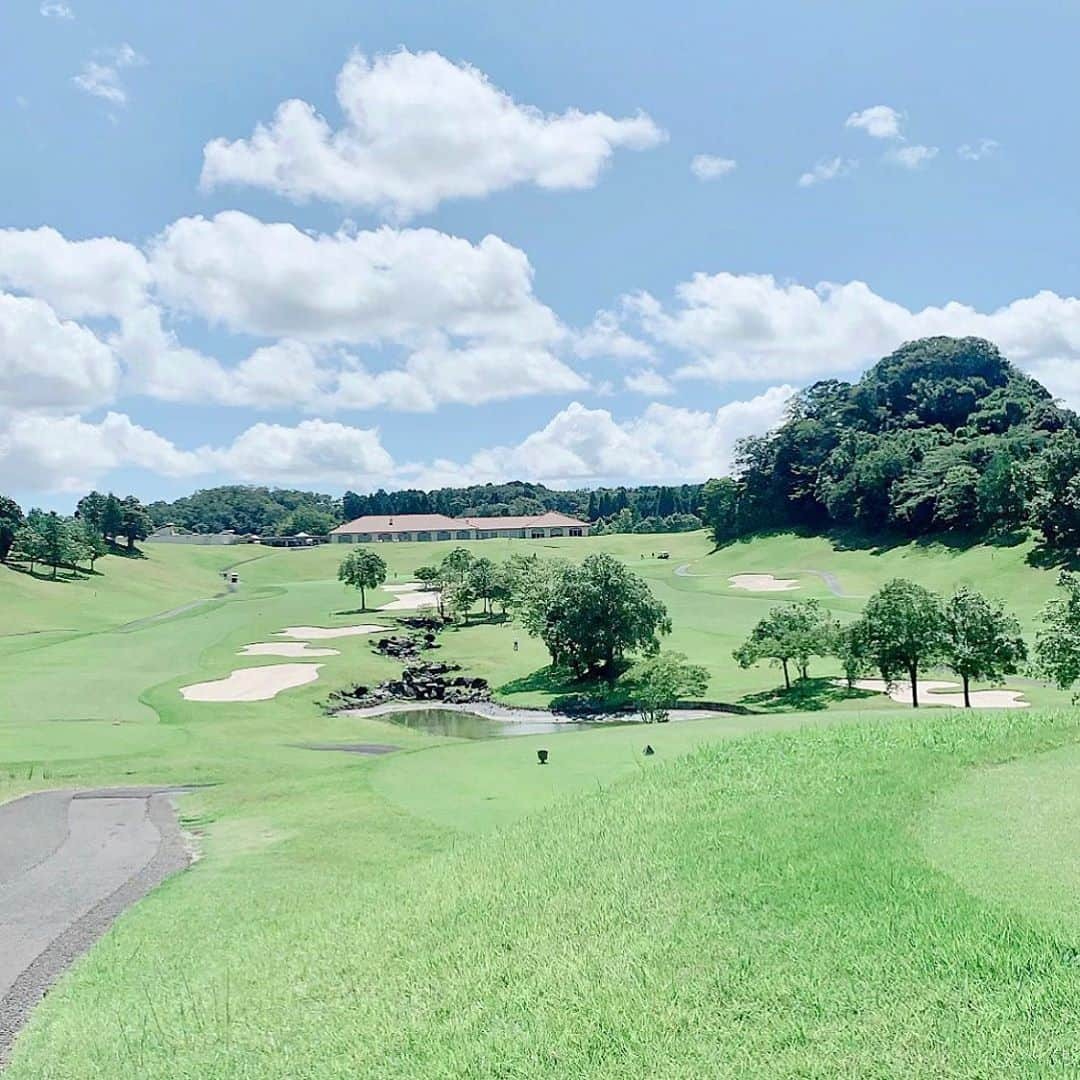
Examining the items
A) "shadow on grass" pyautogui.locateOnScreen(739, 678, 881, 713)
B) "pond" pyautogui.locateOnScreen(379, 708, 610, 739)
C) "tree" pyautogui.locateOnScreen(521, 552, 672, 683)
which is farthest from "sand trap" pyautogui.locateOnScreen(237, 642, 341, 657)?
"shadow on grass" pyautogui.locateOnScreen(739, 678, 881, 713)

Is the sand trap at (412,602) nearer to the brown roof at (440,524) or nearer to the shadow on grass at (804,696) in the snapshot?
the shadow on grass at (804,696)

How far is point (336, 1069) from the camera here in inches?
305

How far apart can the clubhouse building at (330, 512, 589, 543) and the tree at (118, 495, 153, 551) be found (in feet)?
161

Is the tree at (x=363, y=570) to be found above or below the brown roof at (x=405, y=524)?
below

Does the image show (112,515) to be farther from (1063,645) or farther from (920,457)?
(1063,645)

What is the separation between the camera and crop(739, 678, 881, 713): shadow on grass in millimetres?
38562

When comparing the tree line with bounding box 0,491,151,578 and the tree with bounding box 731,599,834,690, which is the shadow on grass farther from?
the tree line with bounding box 0,491,151,578

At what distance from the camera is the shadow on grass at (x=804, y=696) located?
127 feet

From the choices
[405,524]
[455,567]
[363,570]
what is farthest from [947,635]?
[405,524]

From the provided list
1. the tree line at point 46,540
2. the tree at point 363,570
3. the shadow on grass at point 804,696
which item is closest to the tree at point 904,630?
the shadow on grass at point 804,696

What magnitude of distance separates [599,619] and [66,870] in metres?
34.3

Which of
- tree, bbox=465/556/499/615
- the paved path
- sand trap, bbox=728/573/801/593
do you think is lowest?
sand trap, bbox=728/573/801/593

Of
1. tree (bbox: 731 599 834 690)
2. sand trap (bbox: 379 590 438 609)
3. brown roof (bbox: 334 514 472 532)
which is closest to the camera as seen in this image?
tree (bbox: 731 599 834 690)

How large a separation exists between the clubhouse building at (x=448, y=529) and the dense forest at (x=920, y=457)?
185ft
